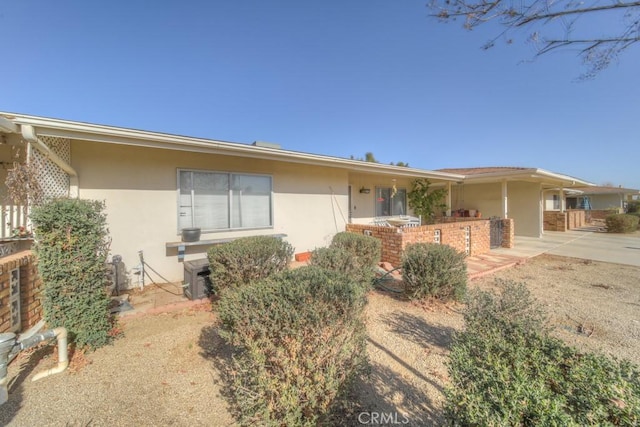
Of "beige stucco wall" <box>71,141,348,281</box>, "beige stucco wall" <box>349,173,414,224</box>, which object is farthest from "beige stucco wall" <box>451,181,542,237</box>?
"beige stucco wall" <box>71,141,348,281</box>

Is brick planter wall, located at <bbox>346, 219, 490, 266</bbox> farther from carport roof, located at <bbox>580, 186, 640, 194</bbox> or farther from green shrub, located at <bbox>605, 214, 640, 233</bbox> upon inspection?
carport roof, located at <bbox>580, 186, 640, 194</bbox>

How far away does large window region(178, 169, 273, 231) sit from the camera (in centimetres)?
551

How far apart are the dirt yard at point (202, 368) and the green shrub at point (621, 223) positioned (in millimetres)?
15613

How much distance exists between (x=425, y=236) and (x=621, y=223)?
16.8 metres

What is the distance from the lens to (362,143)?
1642 cm

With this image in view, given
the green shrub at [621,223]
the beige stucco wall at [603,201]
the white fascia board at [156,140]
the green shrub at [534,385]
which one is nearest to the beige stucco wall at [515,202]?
the green shrub at [621,223]

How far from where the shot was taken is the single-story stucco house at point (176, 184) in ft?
12.9

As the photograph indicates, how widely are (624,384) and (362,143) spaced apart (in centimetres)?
1624

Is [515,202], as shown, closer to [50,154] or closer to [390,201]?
[390,201]

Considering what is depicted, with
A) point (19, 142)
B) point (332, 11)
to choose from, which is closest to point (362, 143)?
point (332, 11)

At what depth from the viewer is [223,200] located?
5965mm

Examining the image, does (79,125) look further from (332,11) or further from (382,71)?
(382,71)

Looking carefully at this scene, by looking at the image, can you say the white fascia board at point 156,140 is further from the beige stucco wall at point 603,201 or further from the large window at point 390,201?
the beige stucco wall at point 603,201

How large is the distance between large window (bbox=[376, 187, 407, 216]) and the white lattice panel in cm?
882
